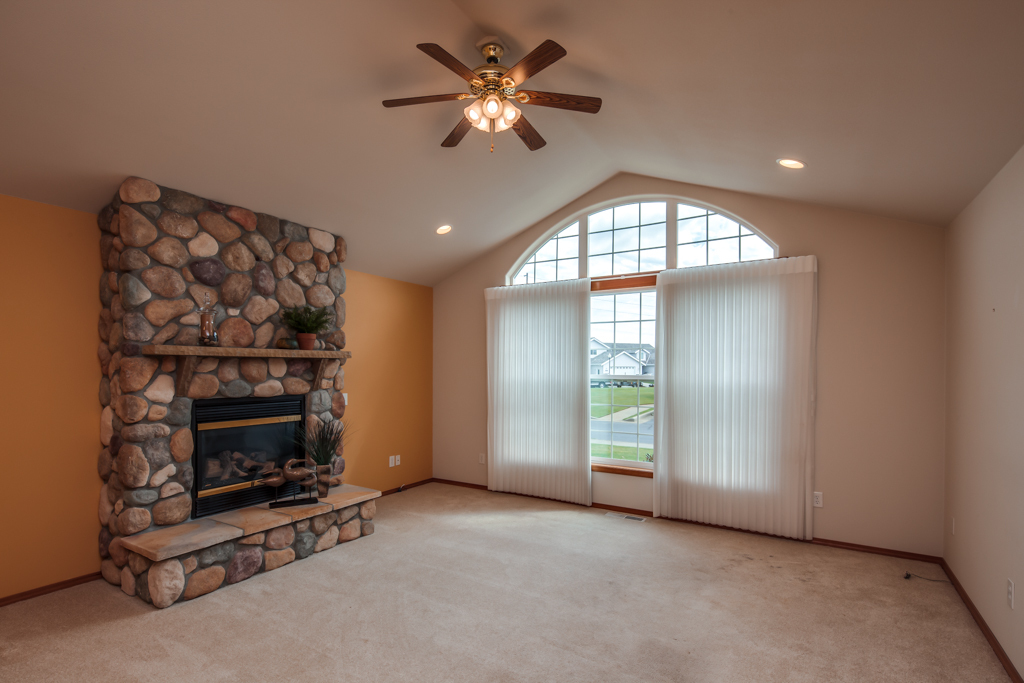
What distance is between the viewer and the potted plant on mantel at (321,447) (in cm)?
413

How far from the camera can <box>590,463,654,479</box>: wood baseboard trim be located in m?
4.90

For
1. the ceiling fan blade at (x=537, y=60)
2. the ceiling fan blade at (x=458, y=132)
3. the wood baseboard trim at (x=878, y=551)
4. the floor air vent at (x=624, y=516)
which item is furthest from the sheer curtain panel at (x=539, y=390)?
the ceiling fan blade at (x=537, y=60)

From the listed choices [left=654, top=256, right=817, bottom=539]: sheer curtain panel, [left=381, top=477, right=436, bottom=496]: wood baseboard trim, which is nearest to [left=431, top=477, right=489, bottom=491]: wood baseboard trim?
[left=381, top=477, right=436, bottom=496]: wood baseboard trim

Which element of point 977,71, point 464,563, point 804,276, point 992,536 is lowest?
point 464,563

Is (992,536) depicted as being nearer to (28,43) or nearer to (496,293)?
(496,293)

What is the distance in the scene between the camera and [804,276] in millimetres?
4145

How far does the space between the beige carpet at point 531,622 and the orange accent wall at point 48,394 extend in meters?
0.30

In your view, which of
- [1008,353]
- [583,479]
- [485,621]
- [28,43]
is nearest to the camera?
[28,43]

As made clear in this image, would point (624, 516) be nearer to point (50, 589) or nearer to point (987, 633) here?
point (987, 633)

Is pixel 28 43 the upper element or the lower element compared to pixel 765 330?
upper

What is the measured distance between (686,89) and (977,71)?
1255 millimetres

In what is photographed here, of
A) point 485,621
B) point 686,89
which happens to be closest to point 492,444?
point 485,621

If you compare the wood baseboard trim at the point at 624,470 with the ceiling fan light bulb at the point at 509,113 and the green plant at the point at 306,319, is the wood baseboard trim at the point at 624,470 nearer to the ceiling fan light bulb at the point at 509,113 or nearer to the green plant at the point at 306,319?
the green plant at the point at 306,319

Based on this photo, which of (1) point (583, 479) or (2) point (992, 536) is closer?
(2) point (992, 536)
